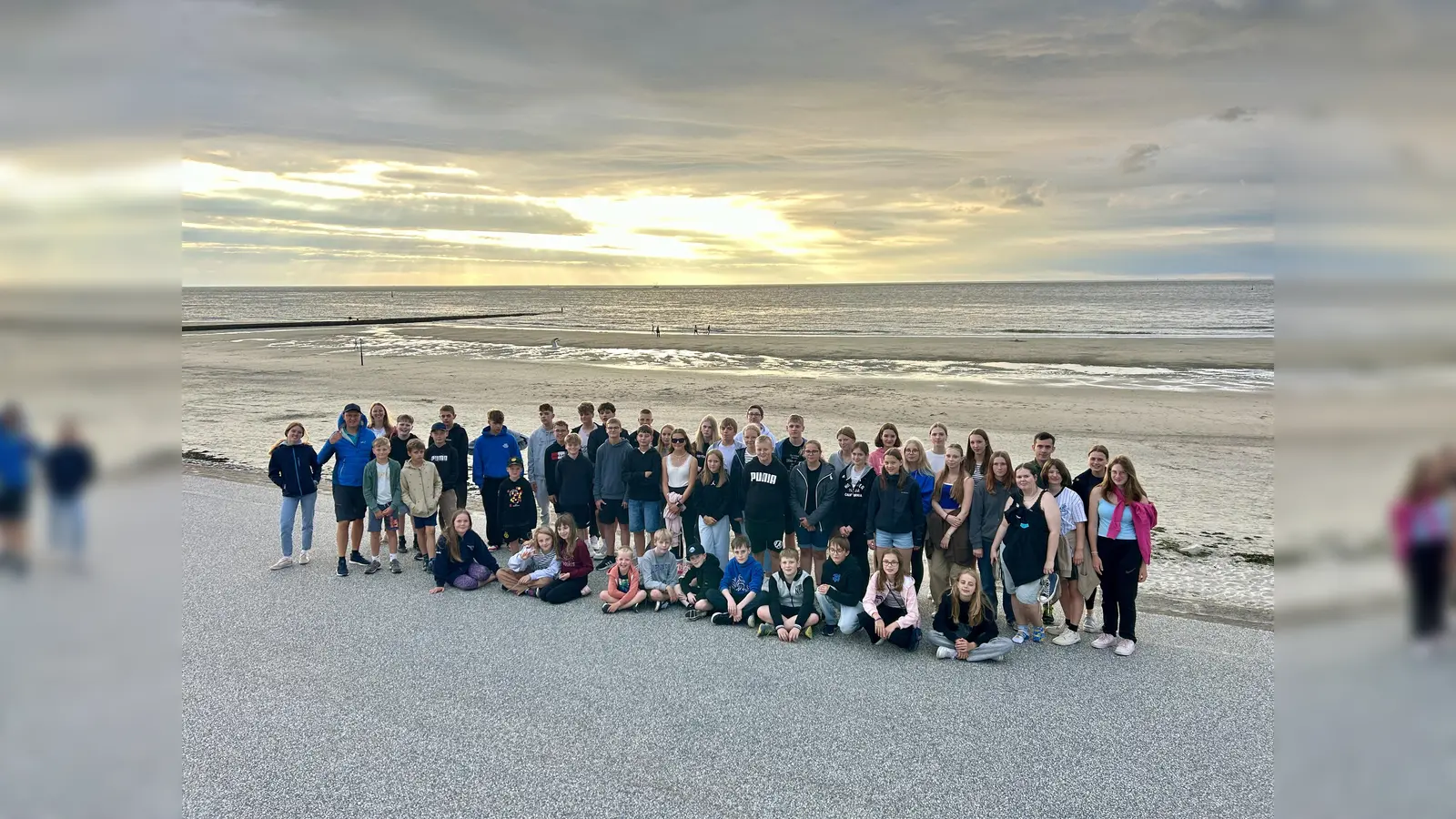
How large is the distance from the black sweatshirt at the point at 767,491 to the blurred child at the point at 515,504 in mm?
2841

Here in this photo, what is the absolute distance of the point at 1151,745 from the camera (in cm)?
580

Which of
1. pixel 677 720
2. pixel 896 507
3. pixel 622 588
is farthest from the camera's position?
pixel 622 588

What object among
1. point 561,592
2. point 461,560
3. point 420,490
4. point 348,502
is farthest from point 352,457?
point 561,592

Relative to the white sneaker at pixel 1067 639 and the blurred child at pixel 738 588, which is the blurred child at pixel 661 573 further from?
the white sneaker at pixel 1067 639

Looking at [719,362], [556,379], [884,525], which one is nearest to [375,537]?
[884,525]

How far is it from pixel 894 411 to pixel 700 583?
49.4ft

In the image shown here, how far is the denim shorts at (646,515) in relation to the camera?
9664 mm

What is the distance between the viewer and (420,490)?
9.59 metres
